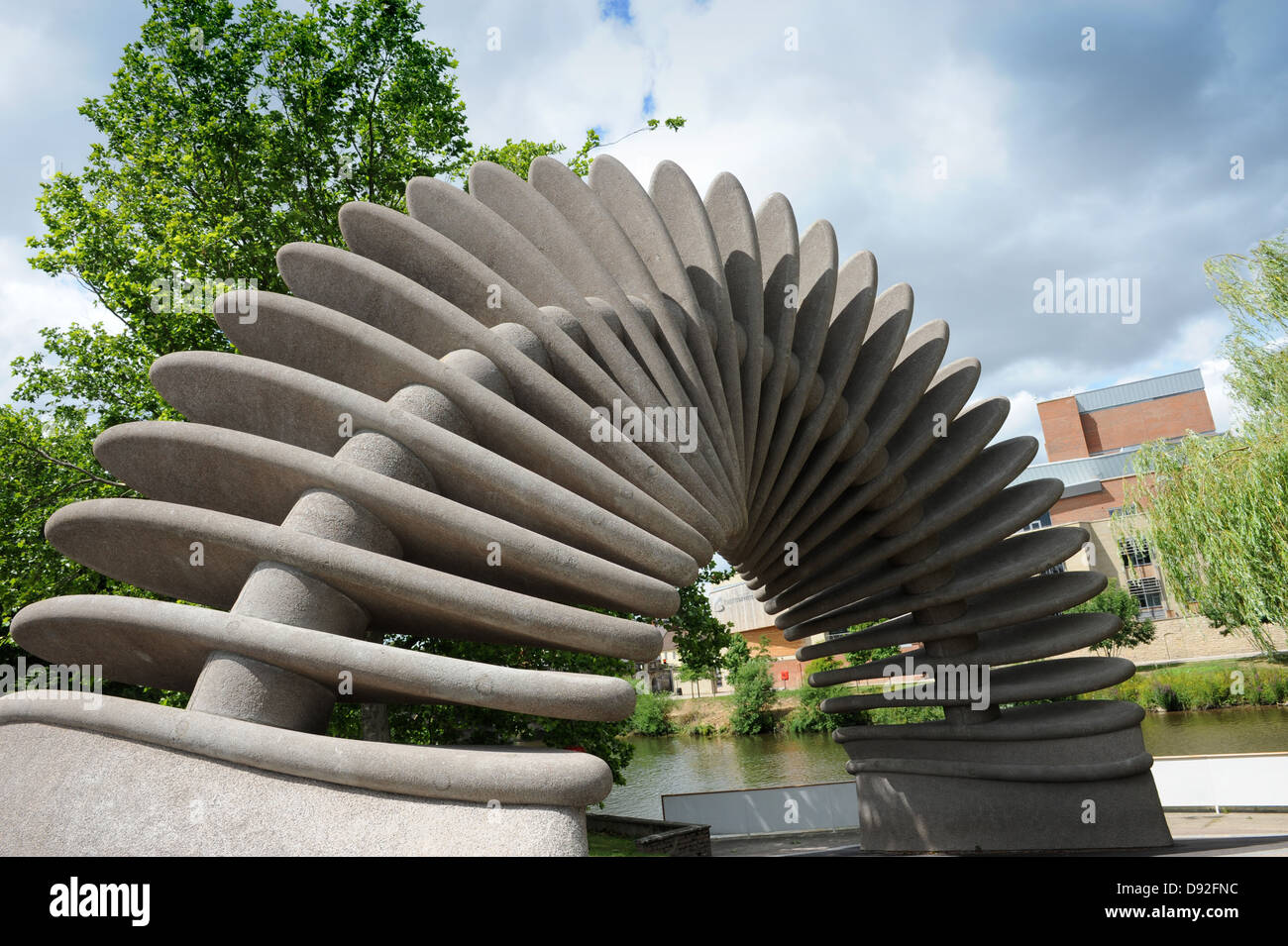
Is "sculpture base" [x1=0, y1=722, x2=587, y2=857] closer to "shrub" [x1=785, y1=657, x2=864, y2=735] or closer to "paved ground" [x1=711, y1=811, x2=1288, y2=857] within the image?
"paved ground" [x1=711, y1=811, x2=1288, y2=857]

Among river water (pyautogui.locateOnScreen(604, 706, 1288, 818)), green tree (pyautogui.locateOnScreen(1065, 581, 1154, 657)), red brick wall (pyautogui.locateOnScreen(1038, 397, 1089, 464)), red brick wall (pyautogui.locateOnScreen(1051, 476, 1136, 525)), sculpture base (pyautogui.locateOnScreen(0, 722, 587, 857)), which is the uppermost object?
red brick wall (pyautogui.locateOnScreen(1038, 397, 1089, 464))

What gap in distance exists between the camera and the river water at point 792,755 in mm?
22594

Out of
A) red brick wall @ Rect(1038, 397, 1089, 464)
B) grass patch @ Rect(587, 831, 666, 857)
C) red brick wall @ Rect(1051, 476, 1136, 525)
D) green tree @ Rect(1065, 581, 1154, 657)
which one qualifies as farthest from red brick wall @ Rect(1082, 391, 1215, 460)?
grass patch @ Rect(587, 831, 666, 857)

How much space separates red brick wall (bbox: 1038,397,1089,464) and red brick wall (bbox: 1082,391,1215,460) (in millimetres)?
319

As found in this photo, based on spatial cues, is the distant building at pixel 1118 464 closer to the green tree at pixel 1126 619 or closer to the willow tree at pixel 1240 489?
the green tree at pixel 1126 619

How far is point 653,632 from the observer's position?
401 cm

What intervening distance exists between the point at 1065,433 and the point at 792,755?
121 feet

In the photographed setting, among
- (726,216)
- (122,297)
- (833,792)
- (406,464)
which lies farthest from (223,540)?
(833,792)

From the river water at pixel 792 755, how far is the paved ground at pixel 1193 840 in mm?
4417

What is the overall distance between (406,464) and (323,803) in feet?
5.41

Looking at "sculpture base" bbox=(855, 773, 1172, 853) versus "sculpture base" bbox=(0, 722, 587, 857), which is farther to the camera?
"sculpture base" bbox=(855, 773, 1172, 853)

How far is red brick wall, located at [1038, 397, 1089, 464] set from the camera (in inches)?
2217

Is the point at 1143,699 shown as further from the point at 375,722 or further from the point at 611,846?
the point at 375,722
